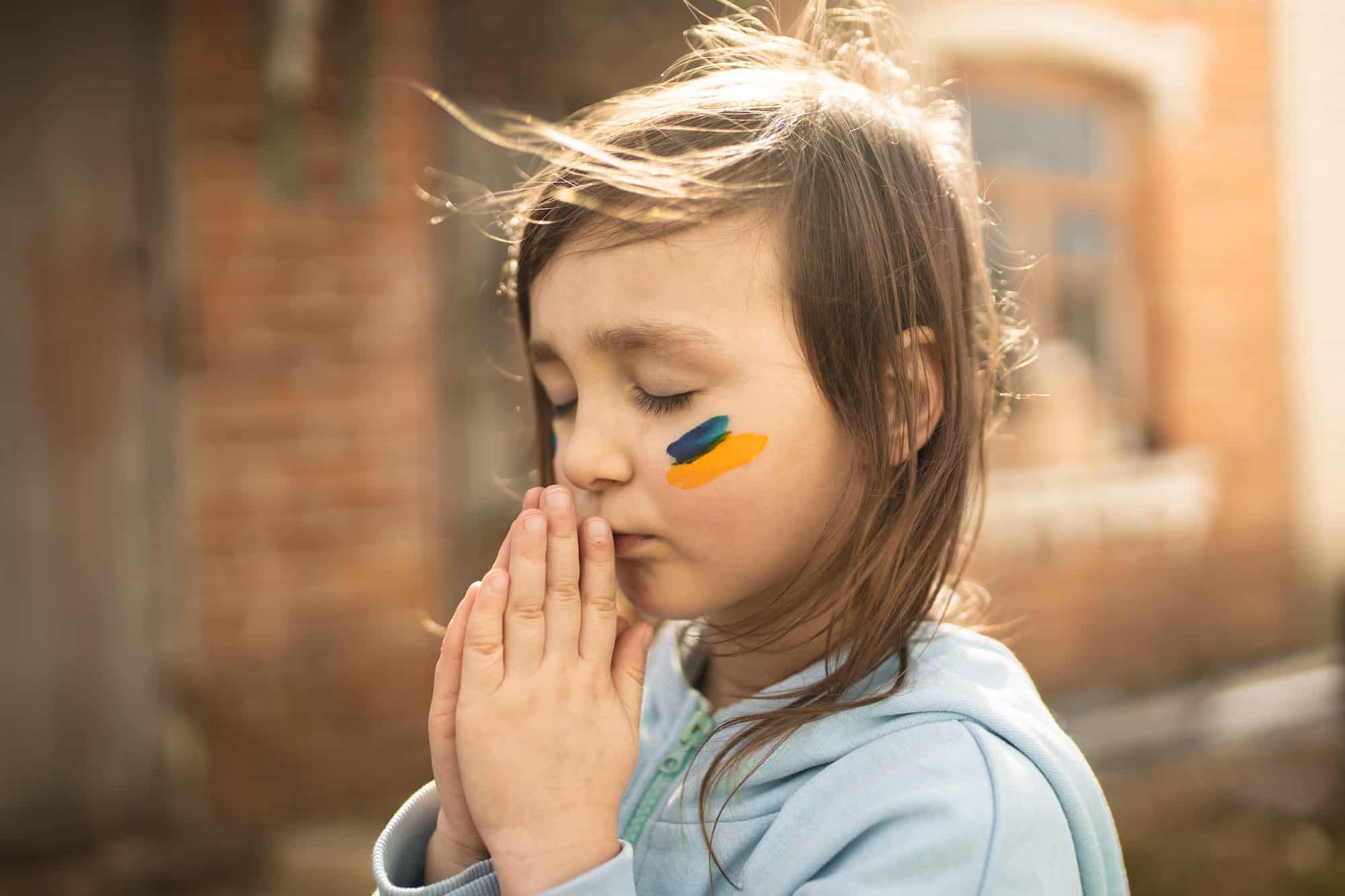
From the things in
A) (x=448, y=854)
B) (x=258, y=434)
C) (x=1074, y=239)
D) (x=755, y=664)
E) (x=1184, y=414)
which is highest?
(x=1074, y=239)

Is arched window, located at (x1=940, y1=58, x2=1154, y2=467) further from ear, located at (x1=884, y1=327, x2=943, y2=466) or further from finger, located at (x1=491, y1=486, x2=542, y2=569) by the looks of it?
finger, located at (x1=491, y1=486, x2=542, y2=569)

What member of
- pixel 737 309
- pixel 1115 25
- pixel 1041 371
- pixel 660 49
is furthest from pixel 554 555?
pixel 1115 25

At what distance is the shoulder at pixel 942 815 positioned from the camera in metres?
0.96

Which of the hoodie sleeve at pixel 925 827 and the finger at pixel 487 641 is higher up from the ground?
the finger at pixel 487 641

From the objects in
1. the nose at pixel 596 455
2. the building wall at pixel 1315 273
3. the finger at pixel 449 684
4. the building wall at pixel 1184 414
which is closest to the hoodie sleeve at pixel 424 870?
the finger at pixel 449 684

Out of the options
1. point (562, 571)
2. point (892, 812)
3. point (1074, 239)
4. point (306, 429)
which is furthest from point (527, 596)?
point (1074, 239)

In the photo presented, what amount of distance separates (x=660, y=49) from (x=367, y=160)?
1.11 metres

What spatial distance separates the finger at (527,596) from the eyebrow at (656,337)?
18cm

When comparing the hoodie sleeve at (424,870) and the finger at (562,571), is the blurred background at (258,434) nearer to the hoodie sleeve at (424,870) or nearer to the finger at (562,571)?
the hoodie sleeve at (424,870)

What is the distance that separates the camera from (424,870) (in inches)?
48.6

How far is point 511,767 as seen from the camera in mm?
1048

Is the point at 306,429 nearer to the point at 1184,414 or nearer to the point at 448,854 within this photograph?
the point at 448,854

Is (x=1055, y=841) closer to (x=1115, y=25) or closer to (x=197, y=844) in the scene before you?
(x=197, y=844)

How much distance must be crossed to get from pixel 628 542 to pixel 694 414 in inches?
5.9
